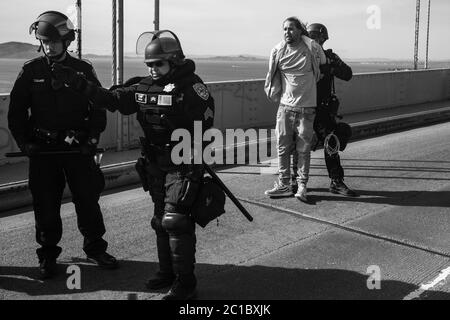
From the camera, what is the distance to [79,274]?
4.45m

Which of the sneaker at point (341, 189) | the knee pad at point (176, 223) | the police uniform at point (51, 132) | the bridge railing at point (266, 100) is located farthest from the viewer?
the bridge railing at point (266, 100)

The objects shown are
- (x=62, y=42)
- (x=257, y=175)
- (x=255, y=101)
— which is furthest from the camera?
(x=255, y=101)

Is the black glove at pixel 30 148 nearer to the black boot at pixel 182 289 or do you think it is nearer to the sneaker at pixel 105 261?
the sneaker at pixel 105 261

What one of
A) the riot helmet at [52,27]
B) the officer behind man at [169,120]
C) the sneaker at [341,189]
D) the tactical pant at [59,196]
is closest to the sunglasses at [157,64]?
the officer behind man at [169,120]

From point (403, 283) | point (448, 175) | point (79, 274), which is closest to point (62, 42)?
point (79, 274)

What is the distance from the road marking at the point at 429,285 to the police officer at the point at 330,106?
235 cm

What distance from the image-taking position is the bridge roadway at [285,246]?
167 inches

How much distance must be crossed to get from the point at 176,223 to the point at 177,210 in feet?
0.34

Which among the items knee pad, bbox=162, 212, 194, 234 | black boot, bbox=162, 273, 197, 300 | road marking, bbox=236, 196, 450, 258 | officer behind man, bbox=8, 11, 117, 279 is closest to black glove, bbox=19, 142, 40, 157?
officer behind man, bbox=8, 11, 117, 279

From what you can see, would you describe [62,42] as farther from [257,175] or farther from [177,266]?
[257,175]

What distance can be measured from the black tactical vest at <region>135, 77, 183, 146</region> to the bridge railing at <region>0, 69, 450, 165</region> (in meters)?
3.94

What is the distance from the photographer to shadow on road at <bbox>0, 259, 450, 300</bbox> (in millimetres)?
4141

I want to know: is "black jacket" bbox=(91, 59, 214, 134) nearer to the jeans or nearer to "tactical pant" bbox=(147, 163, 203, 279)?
"tactical pant" bbox=(147, 163, 203, 279)
